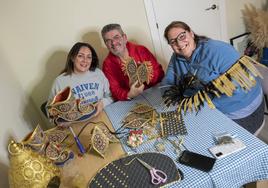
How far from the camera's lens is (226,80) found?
4.80ft

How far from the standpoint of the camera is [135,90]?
6.24ft

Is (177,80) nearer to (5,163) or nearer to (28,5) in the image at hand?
(5,163)

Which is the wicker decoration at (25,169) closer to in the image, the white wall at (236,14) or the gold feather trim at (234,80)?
the gold feather trim at (234,80)

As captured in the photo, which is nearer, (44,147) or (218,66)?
(44,147)

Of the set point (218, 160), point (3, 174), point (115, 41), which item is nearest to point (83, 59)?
point (115, 41)

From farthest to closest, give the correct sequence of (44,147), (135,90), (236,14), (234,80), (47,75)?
(236,14) < (47,75) < (135,90) < (234,80) < (44,147)

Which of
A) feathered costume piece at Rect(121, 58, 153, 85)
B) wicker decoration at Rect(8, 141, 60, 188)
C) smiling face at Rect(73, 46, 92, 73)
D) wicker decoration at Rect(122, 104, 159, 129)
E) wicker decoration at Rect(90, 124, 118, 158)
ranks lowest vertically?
wicker decoration at Rect(122, 104, 159, 129)

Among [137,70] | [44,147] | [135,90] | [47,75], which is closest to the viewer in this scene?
[44,147]

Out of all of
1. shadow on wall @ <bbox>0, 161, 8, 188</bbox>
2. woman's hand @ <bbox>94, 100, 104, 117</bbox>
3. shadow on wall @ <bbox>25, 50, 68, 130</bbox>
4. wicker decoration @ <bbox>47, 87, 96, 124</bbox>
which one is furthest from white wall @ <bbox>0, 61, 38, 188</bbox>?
woman's hand @ <bbox>94, 100, 104, 117</bbox>

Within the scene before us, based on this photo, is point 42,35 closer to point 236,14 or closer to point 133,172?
point 133,172

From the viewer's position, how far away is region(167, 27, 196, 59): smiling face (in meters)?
1.62

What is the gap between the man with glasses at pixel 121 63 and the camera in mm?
1989

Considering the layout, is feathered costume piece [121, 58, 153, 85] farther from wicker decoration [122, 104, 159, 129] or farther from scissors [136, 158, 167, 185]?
scissors [136, 158, 167, 185]

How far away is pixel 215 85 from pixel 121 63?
34.3 inches
